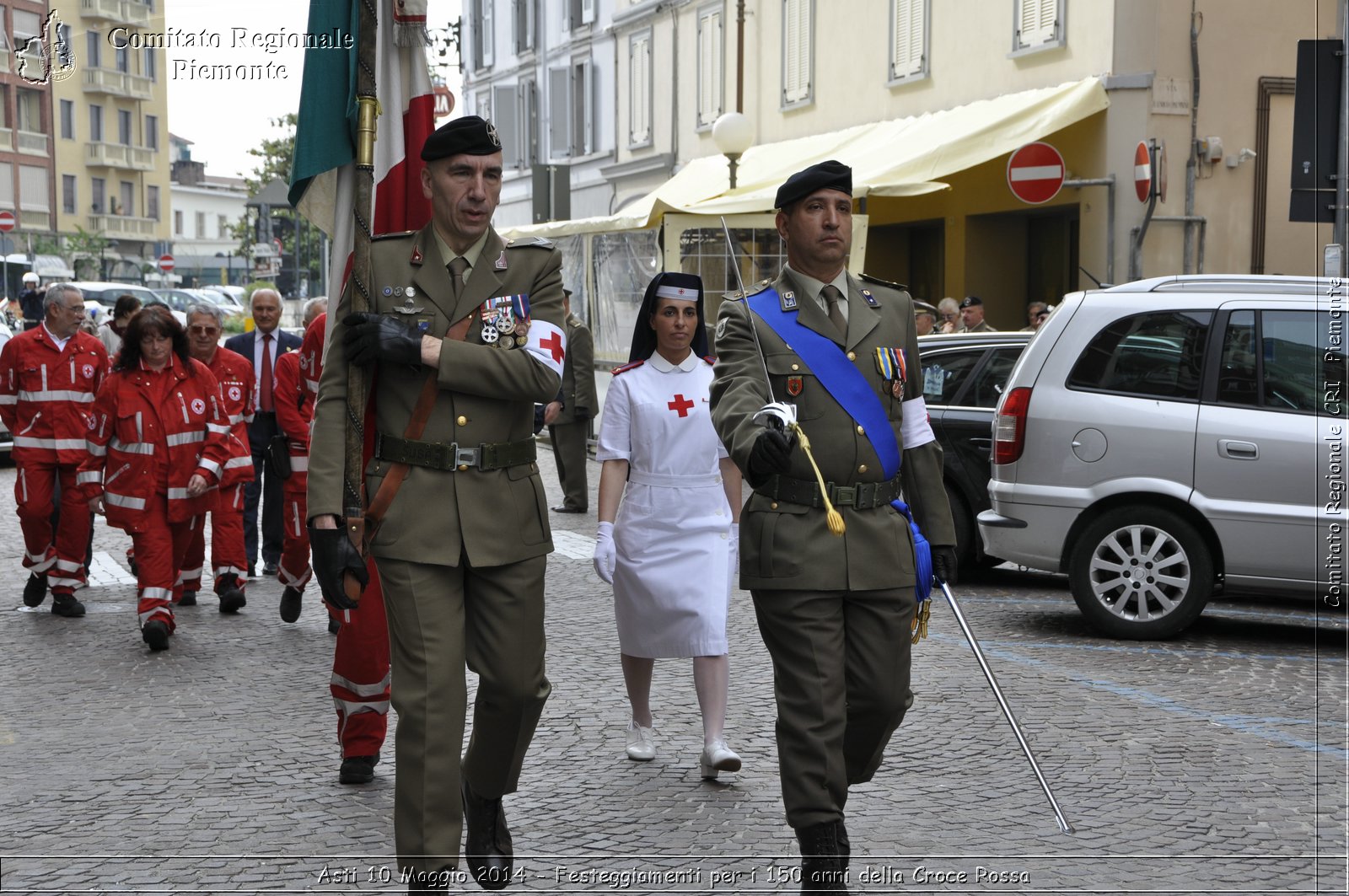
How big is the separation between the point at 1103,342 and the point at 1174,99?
1004cm

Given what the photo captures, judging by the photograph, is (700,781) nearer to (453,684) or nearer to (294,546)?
(453,684)

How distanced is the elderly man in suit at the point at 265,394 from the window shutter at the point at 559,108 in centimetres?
2573

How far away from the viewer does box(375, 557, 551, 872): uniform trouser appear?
453 centimetres

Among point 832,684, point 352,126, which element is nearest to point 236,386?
point 352,126

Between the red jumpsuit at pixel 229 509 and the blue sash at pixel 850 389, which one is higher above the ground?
the blue sash at pixel 850 389

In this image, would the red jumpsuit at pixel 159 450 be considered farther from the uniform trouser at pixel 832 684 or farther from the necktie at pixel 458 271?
the uniform trouser at pixel 832 684

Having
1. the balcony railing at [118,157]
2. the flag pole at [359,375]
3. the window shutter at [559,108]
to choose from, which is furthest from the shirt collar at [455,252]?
the balcony railing at [118,157]

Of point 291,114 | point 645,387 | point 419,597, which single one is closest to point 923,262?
point 645,387

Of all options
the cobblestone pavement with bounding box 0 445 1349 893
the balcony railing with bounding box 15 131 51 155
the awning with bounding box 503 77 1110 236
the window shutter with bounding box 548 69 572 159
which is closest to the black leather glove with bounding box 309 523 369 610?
the cobblestone pavement with bounding box 0 445 1349 893

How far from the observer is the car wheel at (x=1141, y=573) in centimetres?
895

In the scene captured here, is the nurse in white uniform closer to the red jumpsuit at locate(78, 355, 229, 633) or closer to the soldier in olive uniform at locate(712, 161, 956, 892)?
the soldier in olive uniform at locate(712, 161, 956, 892)

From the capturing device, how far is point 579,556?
40.7ft

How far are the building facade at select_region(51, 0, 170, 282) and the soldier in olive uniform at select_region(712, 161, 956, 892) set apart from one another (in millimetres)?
63080

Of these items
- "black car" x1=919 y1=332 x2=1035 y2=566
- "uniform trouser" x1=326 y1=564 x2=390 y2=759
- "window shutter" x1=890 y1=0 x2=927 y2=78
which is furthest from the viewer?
"window shutter" x1=890 y1=0 x2=927 y2=78
